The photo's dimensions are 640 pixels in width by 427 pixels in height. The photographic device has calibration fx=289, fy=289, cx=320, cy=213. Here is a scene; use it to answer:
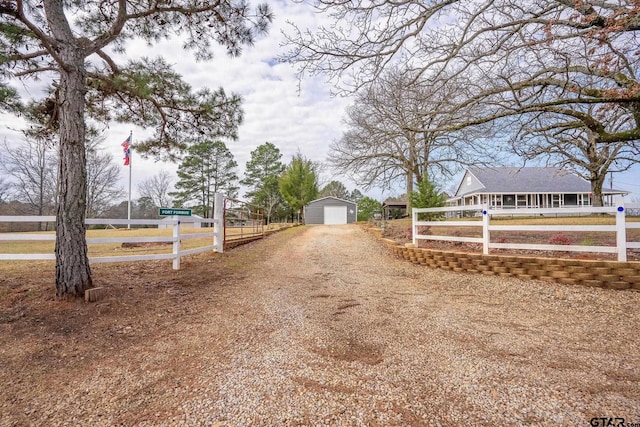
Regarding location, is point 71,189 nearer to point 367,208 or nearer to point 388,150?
point 388,150

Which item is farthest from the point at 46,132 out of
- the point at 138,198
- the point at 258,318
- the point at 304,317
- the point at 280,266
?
the point at 138,198

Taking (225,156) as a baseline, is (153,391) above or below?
below

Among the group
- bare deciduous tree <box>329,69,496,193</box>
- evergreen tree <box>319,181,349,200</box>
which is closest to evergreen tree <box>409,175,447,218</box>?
bare deciduous tree <box>329,69,496,193</box>

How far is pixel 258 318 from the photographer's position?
11.7 ft

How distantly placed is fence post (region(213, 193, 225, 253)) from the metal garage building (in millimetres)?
20567

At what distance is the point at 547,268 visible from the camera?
188 inches

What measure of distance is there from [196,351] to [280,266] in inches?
153

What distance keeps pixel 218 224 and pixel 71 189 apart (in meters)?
4.03

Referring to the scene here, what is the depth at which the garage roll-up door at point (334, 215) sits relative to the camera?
28.4 metres

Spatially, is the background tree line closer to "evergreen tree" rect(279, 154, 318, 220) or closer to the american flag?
"evergreen tree" rect(279, 154, 318, 220)

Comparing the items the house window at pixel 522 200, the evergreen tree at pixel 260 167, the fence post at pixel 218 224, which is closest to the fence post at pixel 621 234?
the fence post at pixel 218 224

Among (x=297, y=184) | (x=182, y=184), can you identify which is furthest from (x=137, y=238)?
(x=182, y=184)

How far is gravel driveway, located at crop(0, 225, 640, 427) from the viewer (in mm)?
1884

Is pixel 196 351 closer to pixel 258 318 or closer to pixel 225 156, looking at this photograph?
pixel 258 318
